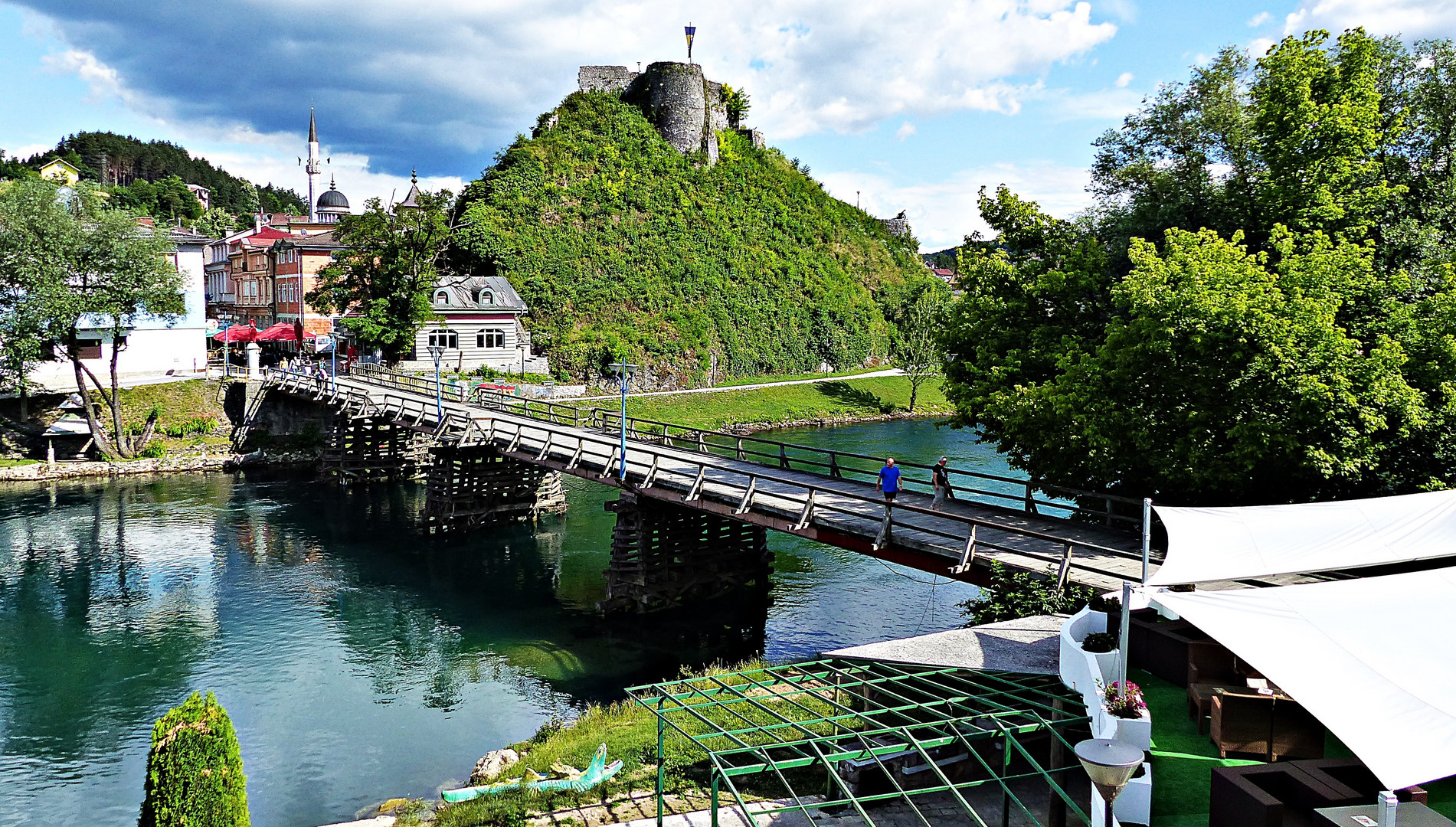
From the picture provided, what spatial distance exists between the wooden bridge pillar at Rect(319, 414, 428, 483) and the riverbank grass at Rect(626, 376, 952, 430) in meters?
15.3

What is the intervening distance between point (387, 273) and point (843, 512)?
1736 inches

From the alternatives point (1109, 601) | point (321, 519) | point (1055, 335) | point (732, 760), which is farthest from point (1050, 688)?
point (321, 519)

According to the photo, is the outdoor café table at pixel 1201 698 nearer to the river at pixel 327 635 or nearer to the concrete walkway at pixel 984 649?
the concrete walkway at pixel 984 649

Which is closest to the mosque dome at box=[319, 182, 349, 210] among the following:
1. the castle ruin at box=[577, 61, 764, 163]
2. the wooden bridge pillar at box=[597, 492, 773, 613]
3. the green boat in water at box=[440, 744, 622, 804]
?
the castle ruin at box=[577, 61, 764, 163]

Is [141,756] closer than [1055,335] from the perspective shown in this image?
Yes

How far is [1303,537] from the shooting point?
39.0ft

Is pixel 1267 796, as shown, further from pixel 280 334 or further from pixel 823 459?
pixel 280 334

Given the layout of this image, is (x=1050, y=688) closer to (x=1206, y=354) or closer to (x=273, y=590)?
(x=1206, y=354)

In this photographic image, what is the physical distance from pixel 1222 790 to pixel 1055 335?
1529 cm

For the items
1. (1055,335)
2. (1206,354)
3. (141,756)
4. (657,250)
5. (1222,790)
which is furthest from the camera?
(657,250)

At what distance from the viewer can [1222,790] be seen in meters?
9.39

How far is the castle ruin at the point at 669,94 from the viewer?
92.2m

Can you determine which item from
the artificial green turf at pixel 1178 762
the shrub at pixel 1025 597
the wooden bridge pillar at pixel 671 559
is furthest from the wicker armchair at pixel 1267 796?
the wooden bridge pillar at pixel 671 559

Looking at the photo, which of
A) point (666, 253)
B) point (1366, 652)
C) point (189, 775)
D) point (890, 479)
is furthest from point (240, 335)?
point (1366, 652)
